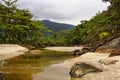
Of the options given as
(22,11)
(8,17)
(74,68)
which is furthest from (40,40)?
(74,68)

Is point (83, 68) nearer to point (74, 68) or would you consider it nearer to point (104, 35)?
point (74, 68)

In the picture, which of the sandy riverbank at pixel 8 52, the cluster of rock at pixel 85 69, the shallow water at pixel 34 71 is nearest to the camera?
the cluster of rock at pixel 85 69

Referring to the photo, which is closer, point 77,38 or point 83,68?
point 83,68

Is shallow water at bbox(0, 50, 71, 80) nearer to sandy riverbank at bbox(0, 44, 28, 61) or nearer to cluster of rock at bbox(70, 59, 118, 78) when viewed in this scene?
cluster of rock at bbox(70, 59, 118, 78)

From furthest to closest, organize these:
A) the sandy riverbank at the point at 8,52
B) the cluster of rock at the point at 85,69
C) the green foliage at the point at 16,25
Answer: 1. the green foliage at the point at 16,25
2. the sandy riverbank at the point at 8,52
3. the cluster of rock at the point at 85,69

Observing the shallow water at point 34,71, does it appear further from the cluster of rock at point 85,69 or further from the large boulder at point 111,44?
the large boulder at point 111,44

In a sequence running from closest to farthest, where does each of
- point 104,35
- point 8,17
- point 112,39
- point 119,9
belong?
point 112,39 < point 119,9 < point 104,35 < point 8,17

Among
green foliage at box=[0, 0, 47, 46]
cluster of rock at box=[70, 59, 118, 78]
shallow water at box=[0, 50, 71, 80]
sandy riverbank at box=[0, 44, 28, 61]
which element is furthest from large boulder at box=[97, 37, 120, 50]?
green foliage at box=[0, 0, 47, 46]

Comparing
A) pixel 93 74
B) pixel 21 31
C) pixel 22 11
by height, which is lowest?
pixel 93 74

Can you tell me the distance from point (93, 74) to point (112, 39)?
22258 mm

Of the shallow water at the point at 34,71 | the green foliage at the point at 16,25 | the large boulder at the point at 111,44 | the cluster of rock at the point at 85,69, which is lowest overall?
the shallow water at the point at 34,71

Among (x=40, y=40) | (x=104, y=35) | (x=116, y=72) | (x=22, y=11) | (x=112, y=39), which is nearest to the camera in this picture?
(x=116, y=72)

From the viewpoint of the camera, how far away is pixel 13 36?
68875 millimetres

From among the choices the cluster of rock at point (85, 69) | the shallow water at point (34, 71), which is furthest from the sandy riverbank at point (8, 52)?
the cluster of rock at point (85, 69)
